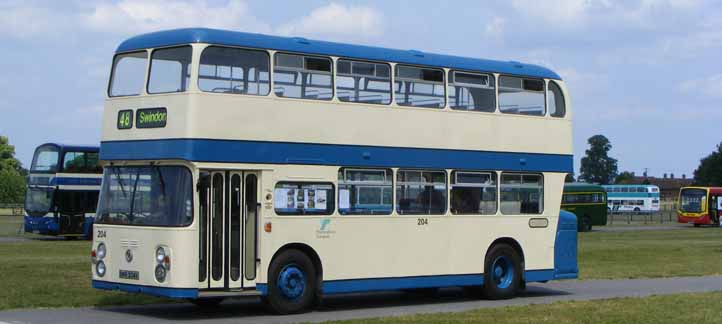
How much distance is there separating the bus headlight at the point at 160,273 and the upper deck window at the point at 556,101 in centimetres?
902

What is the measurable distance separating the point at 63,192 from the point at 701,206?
4886cm

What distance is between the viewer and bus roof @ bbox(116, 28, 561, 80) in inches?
687

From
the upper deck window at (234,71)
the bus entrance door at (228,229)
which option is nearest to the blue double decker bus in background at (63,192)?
the upper deck window at (234,71)

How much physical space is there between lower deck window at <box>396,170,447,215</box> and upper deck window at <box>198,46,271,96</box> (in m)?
3.32

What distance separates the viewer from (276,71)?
18.3 meters

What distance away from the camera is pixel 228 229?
1762 centimetres

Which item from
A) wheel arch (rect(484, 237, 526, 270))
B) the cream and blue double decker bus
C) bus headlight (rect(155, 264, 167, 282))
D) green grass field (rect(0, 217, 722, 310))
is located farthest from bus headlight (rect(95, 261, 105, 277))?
wheel arch (rect(484, 237, 526, 270))

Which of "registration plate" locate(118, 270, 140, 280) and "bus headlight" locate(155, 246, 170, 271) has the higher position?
"bus headlight" locate(155, 246, 170, 271)

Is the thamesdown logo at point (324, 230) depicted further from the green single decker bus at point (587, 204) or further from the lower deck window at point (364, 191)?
the green single decker bus at point (587, 204)

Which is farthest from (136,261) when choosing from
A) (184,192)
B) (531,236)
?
(531,236)

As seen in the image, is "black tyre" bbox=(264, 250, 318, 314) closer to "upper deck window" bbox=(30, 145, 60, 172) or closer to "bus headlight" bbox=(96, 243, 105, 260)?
"bus headlight" bbox=(96, 243, 105, 260)

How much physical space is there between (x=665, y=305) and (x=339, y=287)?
17.4 ft

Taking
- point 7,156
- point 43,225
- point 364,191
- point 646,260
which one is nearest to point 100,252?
point 364,191

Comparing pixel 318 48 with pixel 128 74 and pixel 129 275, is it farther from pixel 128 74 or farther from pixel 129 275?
pixel 129 275
